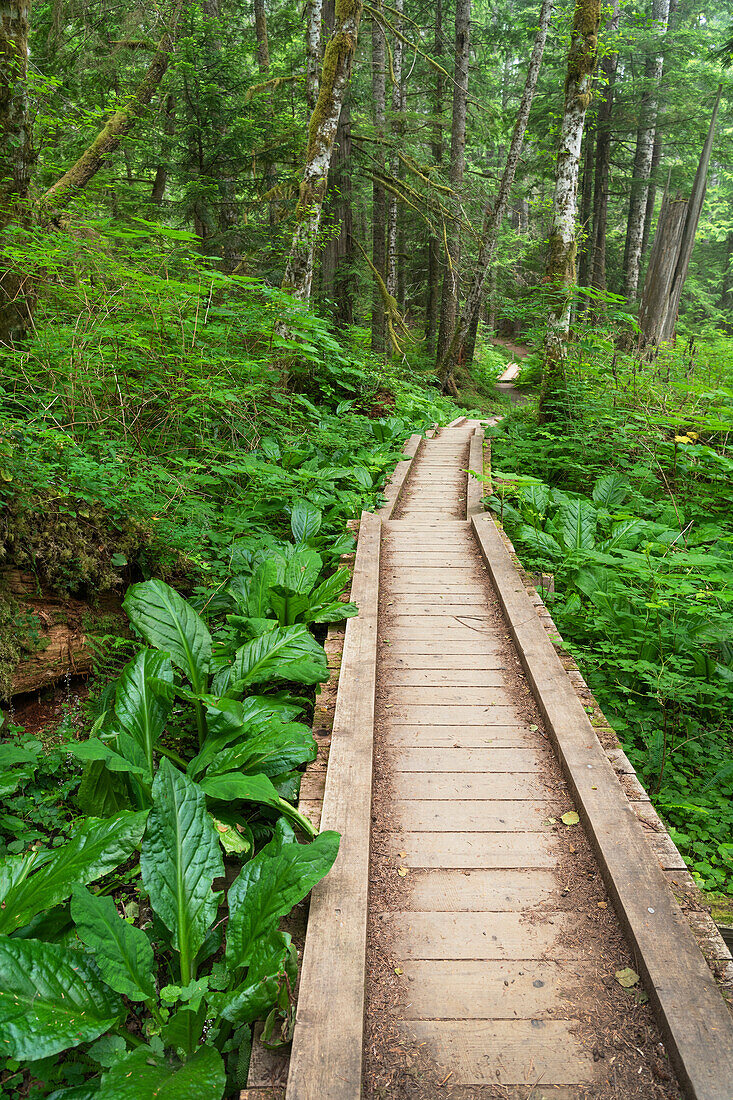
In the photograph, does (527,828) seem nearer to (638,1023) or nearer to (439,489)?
(638,1023)

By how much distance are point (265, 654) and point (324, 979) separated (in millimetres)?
1578

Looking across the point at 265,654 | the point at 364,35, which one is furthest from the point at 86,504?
the point at 364,35

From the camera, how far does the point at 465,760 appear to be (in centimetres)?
299

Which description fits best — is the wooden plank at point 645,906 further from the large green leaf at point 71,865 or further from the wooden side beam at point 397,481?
the wooden side beam at point 397,481

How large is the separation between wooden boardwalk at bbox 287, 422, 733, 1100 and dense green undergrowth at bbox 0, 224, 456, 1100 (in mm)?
209

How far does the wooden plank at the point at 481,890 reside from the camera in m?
2.26

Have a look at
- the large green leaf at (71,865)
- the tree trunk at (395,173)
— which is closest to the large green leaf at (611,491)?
the large green leaf at (71,865)

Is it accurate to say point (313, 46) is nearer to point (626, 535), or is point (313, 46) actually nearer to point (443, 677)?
point (626, 535)

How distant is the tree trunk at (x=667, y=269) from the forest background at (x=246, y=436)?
2.9 inches


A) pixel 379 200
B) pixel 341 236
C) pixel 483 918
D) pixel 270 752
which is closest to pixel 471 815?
pixel 483 918

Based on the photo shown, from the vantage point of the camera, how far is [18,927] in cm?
189

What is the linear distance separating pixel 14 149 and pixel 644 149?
21.1 metres

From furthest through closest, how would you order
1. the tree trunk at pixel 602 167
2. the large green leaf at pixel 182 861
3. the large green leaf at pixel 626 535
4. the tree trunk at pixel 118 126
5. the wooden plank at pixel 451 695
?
the tree trunk at pixel 602 167, the tree trunk at pixel 118 126, the large green leaf at pixel 626 535, the wooden plank at pixel 451 695, the large green leaf at pixel 182 861

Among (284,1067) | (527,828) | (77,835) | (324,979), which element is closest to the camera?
(284,1067)
